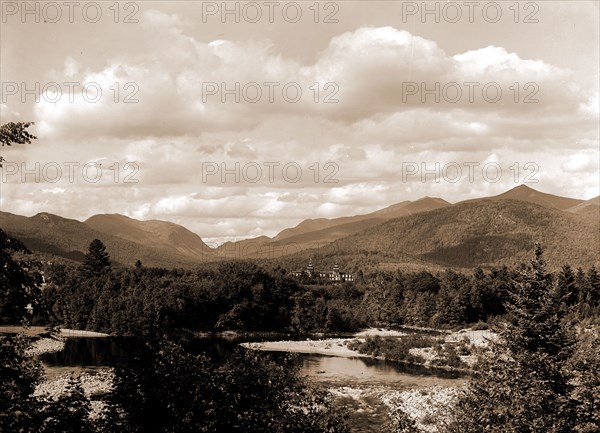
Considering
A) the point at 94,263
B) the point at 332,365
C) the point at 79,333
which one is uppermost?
the point at 94,263

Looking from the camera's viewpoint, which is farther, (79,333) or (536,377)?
(79,333)

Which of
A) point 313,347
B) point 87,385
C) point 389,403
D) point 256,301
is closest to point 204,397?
point 389,403

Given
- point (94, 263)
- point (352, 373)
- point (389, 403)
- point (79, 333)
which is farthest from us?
point (94, 263)

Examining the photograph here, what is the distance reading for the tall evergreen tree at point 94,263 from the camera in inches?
4668

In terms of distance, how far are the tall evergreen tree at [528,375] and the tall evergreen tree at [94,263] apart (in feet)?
351

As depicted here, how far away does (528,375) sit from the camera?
1959 cm

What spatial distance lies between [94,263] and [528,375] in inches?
4512

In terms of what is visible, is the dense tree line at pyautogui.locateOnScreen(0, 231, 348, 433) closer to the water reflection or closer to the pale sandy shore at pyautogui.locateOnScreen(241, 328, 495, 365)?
the water reflection

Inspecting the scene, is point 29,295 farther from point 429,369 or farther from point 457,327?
point 457,327

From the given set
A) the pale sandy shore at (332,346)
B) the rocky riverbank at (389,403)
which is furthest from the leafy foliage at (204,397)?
the pale sandy shore at (332,346)

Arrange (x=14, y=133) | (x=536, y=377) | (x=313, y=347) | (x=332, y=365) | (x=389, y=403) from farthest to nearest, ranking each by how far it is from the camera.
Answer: (x=313, y=347) → (x=332, y=365) → (x=389, y=403) → (x=536, y=377) → (x=14, y=133)

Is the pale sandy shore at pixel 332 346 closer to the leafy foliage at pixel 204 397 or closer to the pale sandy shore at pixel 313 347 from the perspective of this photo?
the pale sandy shore at pixel 313 347

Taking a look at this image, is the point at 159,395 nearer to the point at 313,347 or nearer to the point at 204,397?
the point at 204,397

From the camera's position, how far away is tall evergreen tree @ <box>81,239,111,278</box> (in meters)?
119
